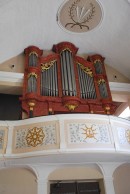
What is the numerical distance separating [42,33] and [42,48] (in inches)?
25.1

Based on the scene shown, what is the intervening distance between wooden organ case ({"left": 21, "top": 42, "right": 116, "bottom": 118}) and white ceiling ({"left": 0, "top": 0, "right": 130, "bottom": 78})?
33 centimetres

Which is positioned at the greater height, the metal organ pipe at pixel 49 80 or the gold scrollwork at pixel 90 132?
the metal organ pipe at pixel 49 80

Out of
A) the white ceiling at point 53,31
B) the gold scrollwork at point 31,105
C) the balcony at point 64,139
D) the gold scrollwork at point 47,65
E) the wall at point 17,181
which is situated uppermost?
the white ceiling at point 53,31

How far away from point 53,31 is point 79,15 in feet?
3.42

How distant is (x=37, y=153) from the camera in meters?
4.68

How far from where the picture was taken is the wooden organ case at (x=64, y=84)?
6.22 m

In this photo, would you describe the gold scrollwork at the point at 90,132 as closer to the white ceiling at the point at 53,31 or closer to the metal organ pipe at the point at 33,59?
the metal organ pipe at the point at 33,59

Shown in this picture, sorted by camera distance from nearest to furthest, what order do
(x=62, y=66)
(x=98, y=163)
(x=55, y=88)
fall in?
(x=98, y=163) < (x=55, y=88) < (x=62, y=66)

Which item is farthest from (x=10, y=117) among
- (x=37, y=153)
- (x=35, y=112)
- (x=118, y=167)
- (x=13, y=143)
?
(x=118, y=167)

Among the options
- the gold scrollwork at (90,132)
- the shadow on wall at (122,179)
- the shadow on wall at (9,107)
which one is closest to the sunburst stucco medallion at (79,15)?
the shadow on wall at (9,107)

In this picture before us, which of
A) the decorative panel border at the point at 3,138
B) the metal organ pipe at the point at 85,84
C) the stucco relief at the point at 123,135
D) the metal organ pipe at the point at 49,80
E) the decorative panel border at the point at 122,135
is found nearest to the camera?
the decorative panel border at the point at 3,138

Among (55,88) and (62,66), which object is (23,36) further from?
(55,88)

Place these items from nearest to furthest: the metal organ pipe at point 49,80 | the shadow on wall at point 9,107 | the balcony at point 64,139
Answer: the balcony at point 64,139 < the metal organ pipe at point 49,80 < the shadow on wall at point 9,107

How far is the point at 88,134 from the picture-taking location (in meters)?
4.93
